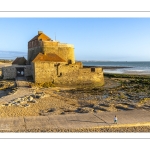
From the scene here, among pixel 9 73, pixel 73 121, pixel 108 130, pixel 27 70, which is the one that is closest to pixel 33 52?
pixel 27 70

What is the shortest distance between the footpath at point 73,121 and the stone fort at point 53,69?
32.5ft

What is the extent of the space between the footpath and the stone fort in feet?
32.5

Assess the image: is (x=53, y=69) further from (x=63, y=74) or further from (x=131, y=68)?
(x=131, y=68)

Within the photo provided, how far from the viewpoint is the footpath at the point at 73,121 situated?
28.2ft

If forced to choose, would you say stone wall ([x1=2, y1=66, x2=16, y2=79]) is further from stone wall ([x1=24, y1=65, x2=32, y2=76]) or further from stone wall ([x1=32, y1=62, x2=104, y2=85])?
stone wall ([x1=32, y1=62, x2=104, y2=85])

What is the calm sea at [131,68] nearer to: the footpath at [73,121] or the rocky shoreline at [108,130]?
the footpath at [73,121]

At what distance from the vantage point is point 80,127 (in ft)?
27.9

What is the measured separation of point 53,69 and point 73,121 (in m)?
11.0

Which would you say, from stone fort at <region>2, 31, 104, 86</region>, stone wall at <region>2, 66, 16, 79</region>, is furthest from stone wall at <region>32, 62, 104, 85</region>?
stone wall at <region>2, 66, 16, 79</region>

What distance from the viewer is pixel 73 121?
9.23 meters

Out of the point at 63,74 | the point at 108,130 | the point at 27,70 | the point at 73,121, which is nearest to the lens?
the point at 108,130

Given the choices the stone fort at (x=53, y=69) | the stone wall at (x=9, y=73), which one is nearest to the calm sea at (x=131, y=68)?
the stone fort at (x=53, y=69)
